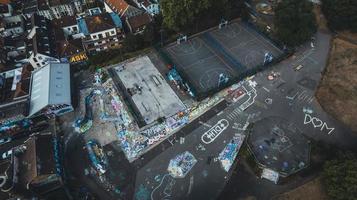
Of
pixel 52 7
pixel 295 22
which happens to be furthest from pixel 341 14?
pixel 52 7

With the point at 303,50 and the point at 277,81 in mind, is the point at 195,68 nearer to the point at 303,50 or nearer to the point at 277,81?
the point at 277,81

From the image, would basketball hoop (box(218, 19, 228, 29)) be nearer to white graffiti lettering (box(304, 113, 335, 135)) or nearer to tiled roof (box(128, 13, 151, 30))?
tiled roof (box(128, 13, 151, 30))

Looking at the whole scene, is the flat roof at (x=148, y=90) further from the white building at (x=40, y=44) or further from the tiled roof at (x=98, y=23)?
the white building at (x=40, y=44)

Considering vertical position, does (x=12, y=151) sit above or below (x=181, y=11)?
below

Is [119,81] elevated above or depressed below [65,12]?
below

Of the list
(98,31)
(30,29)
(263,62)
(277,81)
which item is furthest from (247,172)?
(30,29)

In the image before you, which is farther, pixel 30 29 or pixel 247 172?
pixel 30 29

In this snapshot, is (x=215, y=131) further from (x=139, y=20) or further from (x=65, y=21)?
(x=65, y=21)
